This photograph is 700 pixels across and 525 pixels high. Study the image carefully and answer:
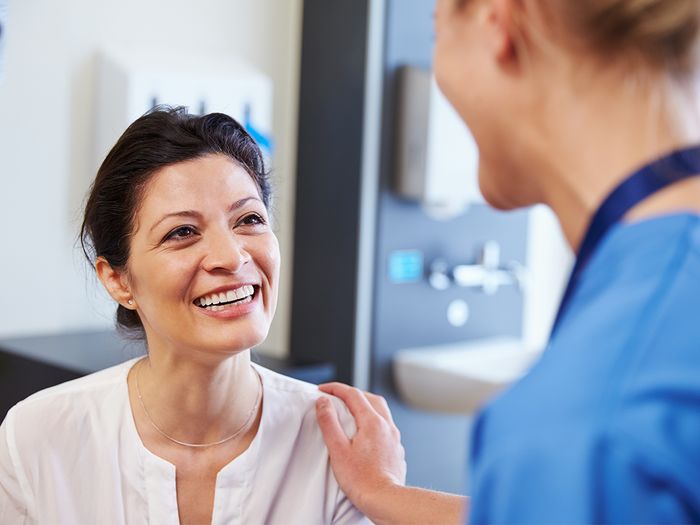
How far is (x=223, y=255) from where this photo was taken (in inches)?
58.9

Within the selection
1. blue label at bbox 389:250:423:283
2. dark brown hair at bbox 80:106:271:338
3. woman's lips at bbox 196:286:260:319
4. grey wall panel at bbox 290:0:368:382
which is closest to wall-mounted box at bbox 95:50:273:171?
grey wall panel at bbox 290:0:368:382

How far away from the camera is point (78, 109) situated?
2691mm

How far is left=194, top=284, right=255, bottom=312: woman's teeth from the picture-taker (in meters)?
1.50

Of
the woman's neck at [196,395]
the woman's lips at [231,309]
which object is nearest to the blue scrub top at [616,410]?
the woman's lips at [231,309]

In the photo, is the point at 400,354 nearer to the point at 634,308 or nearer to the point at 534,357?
the point at 534,357

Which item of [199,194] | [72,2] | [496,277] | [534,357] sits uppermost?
[72,2]

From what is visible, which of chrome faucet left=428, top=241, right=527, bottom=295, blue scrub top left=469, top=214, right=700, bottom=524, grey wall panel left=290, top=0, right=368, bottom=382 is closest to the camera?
blue scrub top left=469, top=214, right=700, bottom=524

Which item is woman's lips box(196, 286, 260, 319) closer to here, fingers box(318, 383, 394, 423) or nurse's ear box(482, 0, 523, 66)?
fingers box(318, 383, 394, 423)

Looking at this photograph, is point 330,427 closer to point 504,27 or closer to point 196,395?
point 196,395

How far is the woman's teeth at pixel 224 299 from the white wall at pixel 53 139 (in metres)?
1.12

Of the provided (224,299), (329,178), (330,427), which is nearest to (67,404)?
(224,299)

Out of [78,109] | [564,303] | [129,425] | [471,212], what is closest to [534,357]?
[471,212]

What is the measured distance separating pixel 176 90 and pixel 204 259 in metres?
1.36

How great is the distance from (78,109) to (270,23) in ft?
2.55
